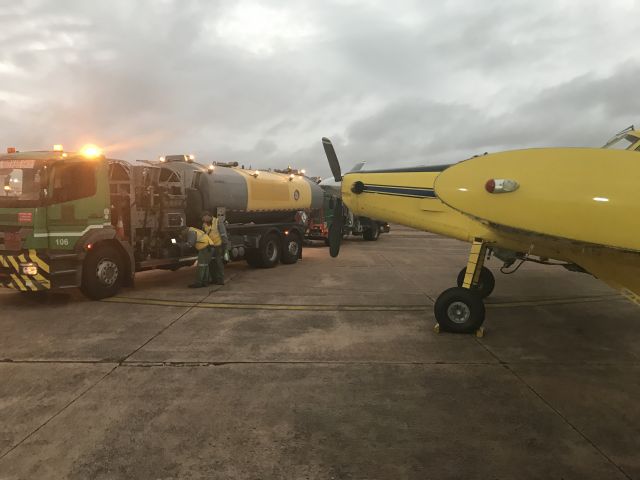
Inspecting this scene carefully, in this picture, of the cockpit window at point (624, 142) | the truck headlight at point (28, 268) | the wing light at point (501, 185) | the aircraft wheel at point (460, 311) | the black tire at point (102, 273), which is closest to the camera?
the wing light at point (501, 185)

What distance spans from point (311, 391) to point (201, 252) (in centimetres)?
598

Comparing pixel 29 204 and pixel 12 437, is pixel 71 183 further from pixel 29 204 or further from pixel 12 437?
pixel 12 437

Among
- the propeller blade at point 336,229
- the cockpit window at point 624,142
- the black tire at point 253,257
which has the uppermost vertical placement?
the cockpit window at point 624,142

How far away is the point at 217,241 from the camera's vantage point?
9617mm

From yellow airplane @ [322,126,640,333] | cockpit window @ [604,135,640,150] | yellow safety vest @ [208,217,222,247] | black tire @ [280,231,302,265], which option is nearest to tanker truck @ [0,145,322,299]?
yellow safety vest @ [208,217,222,247]

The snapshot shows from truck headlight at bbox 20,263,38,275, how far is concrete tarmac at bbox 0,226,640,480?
702mm

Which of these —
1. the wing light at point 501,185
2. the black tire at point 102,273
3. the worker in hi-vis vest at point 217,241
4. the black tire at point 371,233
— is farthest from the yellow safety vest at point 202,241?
the black tire at point 371,233

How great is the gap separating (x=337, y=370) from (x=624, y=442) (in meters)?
2.68

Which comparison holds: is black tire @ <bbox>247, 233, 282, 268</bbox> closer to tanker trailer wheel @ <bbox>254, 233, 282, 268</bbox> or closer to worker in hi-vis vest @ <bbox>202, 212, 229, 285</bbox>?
tanker trailer wheel @ <bbox>254, 233, 282, 268</bbox>

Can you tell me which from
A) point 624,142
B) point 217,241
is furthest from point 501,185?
point 217,241

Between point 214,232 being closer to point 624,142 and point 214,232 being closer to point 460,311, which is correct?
point 460,311

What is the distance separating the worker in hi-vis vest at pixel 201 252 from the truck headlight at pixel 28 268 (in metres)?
3.02

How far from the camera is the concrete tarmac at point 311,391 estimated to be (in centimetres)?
314

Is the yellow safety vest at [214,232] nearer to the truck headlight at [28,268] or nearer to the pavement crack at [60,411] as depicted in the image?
the truck headlight at [28,268]
